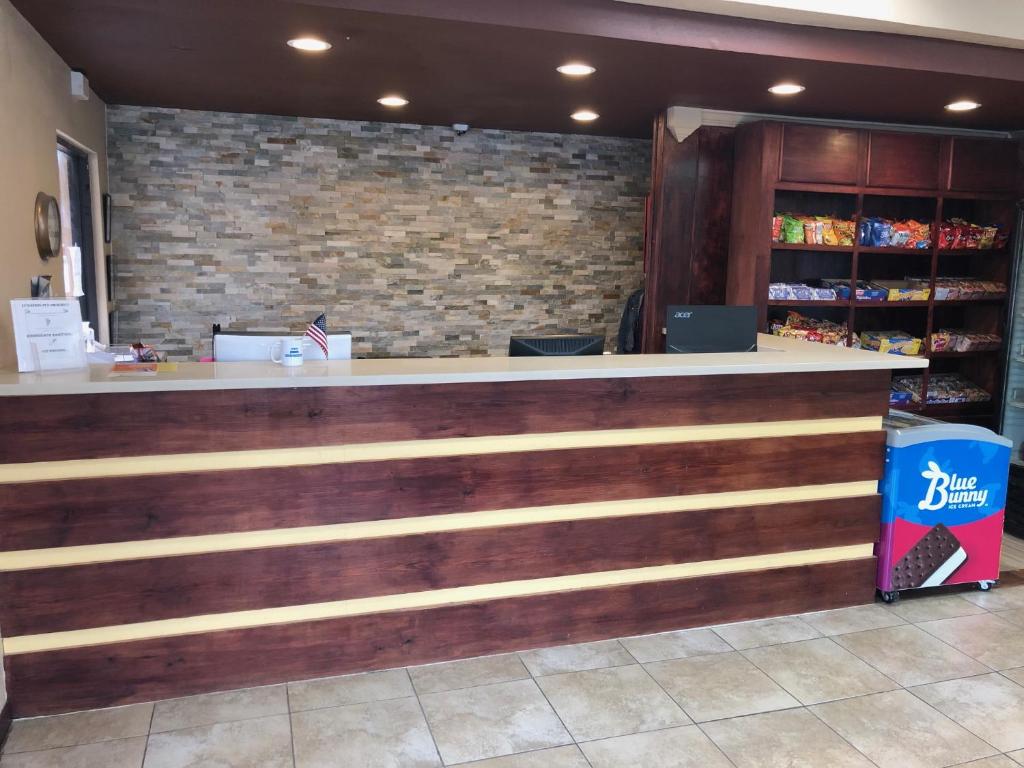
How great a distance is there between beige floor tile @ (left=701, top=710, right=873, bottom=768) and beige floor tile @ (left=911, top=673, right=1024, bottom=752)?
18.2 inches

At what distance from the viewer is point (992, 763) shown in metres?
2.31

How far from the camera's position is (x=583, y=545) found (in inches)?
118

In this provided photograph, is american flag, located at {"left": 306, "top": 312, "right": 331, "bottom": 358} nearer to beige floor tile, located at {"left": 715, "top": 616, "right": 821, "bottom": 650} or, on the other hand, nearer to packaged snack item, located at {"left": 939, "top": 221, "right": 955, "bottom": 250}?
beige floor tile, located at {"left": 715, "top": 616, "right": 821, "bottom": 650}

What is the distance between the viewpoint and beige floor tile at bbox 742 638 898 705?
2711 millimetres

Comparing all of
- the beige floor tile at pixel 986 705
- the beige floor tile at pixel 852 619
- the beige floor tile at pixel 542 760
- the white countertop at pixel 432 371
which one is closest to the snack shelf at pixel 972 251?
the white countertop at pixel 432 371

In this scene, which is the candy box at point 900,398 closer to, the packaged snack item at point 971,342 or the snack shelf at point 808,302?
the packaged snack item at point 971,342

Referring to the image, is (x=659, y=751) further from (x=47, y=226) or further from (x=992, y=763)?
(x=47, y=226)

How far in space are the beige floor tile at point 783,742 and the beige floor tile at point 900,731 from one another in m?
0.06

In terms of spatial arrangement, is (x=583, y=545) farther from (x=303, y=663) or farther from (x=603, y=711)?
(x=303, y=663)

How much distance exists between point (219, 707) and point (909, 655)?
2.52 m

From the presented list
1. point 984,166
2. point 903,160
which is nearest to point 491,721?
point 903,160

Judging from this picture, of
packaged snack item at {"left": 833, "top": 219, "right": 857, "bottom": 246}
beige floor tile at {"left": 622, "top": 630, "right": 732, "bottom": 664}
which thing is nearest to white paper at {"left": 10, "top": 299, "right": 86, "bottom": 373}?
beige floor tile at {"left": 622, "top": 630, "right": 732, "bottom": 664}

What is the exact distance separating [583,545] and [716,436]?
698 mm

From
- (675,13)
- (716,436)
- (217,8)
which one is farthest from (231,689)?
(675,13)
